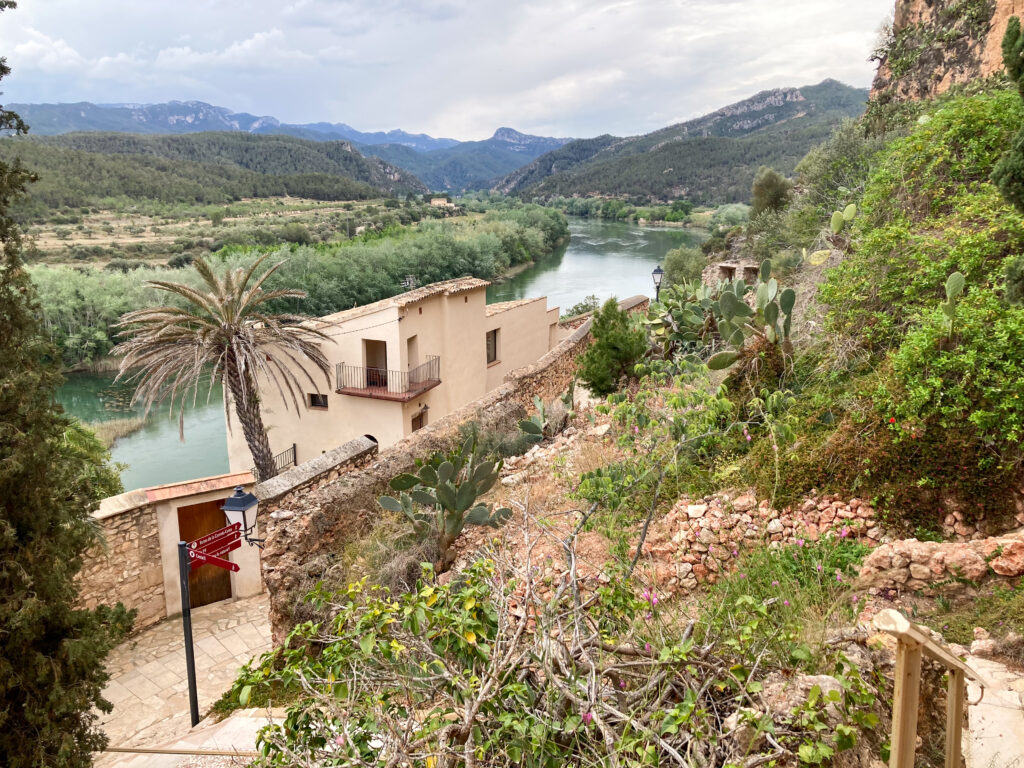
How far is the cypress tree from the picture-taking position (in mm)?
3818

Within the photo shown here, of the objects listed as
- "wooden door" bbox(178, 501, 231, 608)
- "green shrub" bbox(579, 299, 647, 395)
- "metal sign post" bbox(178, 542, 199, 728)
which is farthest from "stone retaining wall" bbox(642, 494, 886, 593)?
"wooden door" bbox(178, 501, 231, 608)

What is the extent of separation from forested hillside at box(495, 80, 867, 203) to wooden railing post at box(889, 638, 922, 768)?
53.1 metres

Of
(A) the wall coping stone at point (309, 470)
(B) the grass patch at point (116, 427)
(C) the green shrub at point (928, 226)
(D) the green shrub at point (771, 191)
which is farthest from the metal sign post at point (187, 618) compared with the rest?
(D) the green shrub at point (771, 191)

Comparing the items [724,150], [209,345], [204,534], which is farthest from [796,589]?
[724,150]

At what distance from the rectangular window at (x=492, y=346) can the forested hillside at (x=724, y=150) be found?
41978 mm

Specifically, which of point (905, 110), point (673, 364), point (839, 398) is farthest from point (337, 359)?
point (905, 110)

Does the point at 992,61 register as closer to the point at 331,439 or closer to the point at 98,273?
the point at 331,439

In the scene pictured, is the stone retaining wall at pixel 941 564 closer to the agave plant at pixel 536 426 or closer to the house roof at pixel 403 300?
the agave plant at pixel 536 426

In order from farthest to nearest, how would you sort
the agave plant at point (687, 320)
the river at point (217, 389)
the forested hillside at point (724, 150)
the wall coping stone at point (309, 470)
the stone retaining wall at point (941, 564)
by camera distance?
the forested hillside at point (724, 150), the river at point (217, 389), the agave plant at point (687, 320), the wall coping stone at point (309, 470), the stone retaining wall at point (941, 564)

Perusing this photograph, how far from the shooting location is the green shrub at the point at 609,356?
8578mm

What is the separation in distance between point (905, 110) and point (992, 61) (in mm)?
1683

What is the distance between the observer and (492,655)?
2.28 meters

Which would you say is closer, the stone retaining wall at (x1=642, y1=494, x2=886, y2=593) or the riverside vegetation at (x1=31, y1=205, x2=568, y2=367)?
the stone retaining wall at (x1=642, y1=494, x2=886, y2=593)

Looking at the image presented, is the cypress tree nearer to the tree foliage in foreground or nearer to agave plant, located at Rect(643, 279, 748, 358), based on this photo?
the tree foliage in foreground
